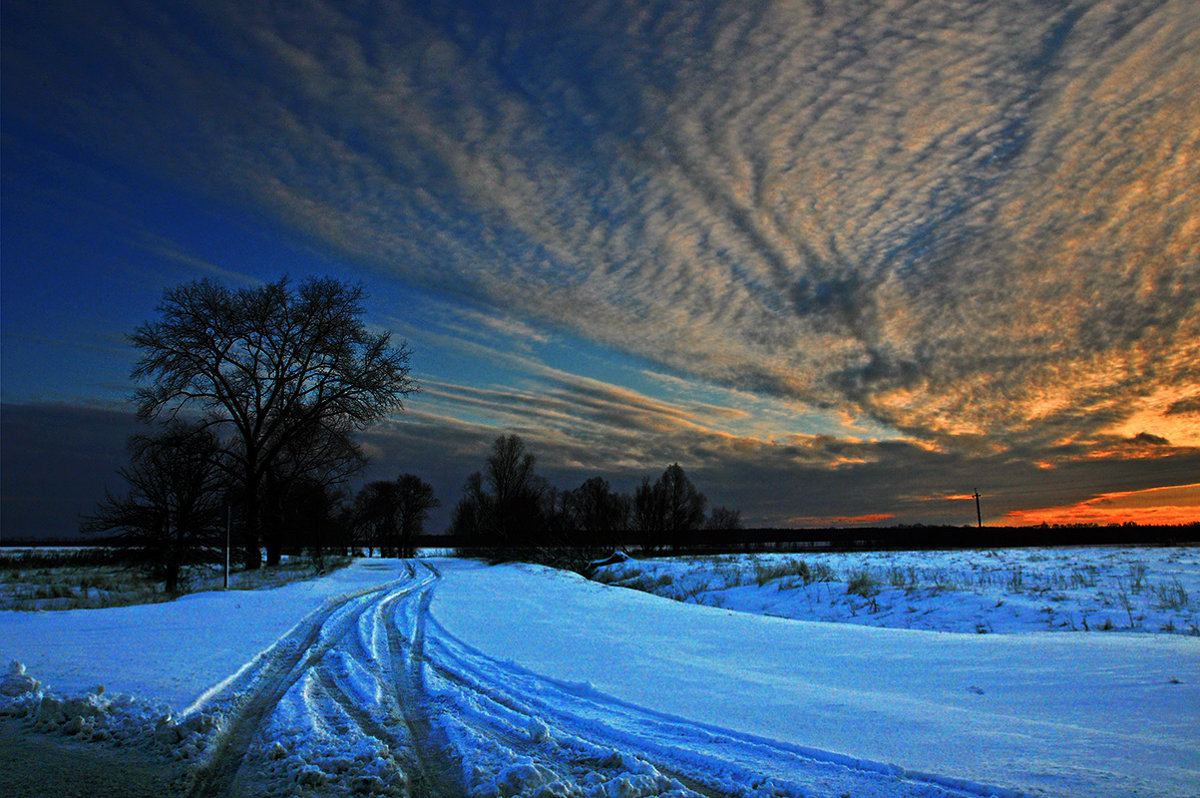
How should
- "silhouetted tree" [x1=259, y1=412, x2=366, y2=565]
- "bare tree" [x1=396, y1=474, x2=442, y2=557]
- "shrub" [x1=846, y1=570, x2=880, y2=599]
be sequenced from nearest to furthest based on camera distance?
"shrub" [x1=846, y1=570, x2=880, y2=599] → "silhouetted tree" [x1=259, y1=412, x2=366, y2=565] → "bare tree" [x1=396, y1=474, x2=442, y2=557]

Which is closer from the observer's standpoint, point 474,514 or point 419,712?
point 419,712

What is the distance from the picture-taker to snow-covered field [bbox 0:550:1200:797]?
3373 millimetres

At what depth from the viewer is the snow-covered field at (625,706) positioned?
3.37 metres

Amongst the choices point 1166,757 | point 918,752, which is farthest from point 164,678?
point 1166,757

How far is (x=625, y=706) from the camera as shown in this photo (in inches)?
188

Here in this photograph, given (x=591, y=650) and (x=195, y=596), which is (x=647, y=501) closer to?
(x=195, y=596)

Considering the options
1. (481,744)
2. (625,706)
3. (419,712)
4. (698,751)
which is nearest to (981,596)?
(625,706)

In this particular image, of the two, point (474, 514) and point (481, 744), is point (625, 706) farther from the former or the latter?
point (474, 514)

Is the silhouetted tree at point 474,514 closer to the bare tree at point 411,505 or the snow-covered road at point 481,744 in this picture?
the bare tree at point 411,505

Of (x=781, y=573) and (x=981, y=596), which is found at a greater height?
(x=981, y=596)

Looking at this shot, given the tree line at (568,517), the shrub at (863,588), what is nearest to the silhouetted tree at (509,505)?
the tree line at (568,517)

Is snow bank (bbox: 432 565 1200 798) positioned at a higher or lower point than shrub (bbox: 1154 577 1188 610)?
higher

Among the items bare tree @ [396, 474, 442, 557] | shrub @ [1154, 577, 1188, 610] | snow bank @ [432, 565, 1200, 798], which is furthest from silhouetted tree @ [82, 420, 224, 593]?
bare tree @ [396, 474, 442, 557]

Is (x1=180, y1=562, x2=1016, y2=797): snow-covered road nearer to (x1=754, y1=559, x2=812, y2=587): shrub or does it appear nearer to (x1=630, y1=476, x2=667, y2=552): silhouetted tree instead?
(x1=754, y1=559, x2=812, y2=587): shrub
